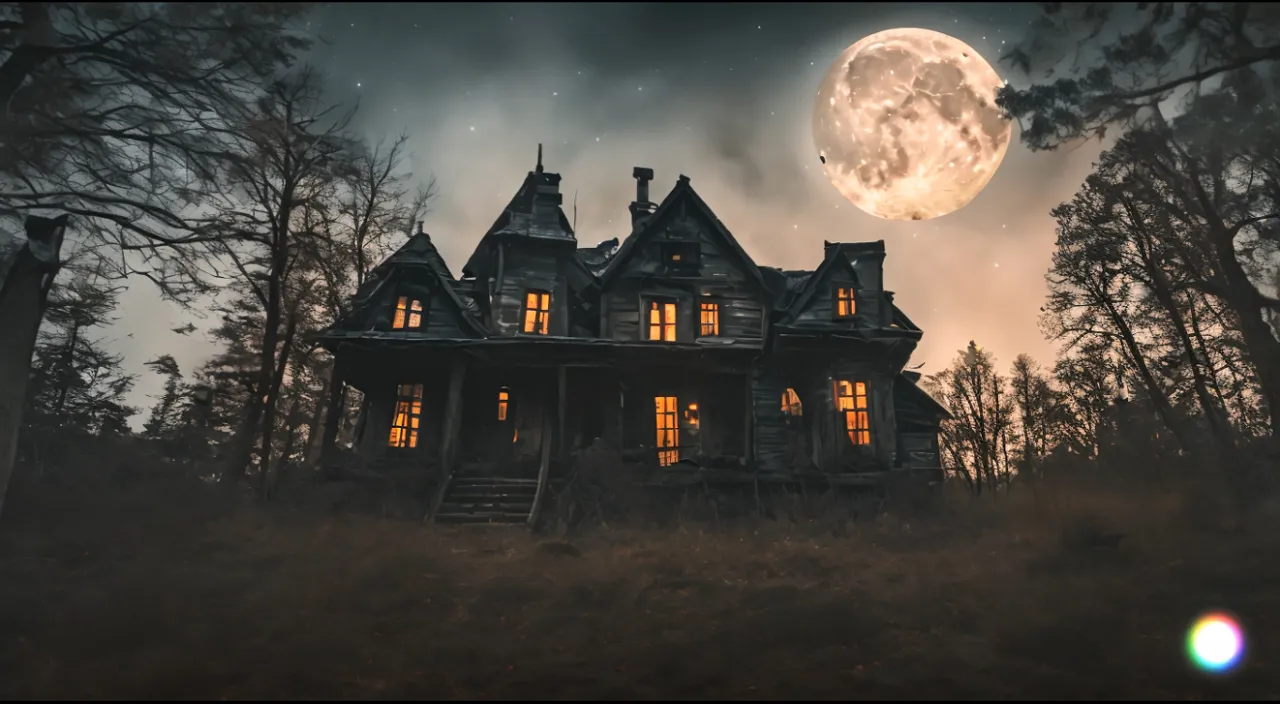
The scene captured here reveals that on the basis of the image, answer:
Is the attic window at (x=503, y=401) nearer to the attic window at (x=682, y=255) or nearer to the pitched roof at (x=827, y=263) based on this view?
the attic window at (x=682, y=255)

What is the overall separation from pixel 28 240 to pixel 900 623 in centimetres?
1403

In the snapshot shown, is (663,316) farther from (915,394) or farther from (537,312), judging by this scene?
(915,394)

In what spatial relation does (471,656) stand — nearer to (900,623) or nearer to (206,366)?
(900,623)

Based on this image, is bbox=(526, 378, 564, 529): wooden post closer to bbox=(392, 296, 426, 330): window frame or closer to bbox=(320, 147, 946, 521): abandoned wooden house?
bbox=(320, 147, 946, 521): abandoned wooden house

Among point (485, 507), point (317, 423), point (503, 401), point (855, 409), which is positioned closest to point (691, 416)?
point (855, 409)

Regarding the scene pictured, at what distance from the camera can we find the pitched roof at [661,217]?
800 inches

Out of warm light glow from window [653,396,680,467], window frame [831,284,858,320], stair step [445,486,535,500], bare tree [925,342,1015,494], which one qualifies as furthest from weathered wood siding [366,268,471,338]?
bare tree [925,342,1015,494]

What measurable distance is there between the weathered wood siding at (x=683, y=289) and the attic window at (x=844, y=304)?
249cm

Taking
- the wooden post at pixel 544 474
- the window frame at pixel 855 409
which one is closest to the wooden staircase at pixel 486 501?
the wooden post at pixel 544 474

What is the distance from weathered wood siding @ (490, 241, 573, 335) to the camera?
1986 cm

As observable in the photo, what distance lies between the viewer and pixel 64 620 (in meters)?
7.98

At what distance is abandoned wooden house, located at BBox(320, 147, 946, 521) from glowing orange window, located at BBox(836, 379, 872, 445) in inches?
1.8

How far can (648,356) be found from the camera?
719 inches

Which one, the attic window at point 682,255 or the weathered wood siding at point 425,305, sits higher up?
the attic window at point 682,255
